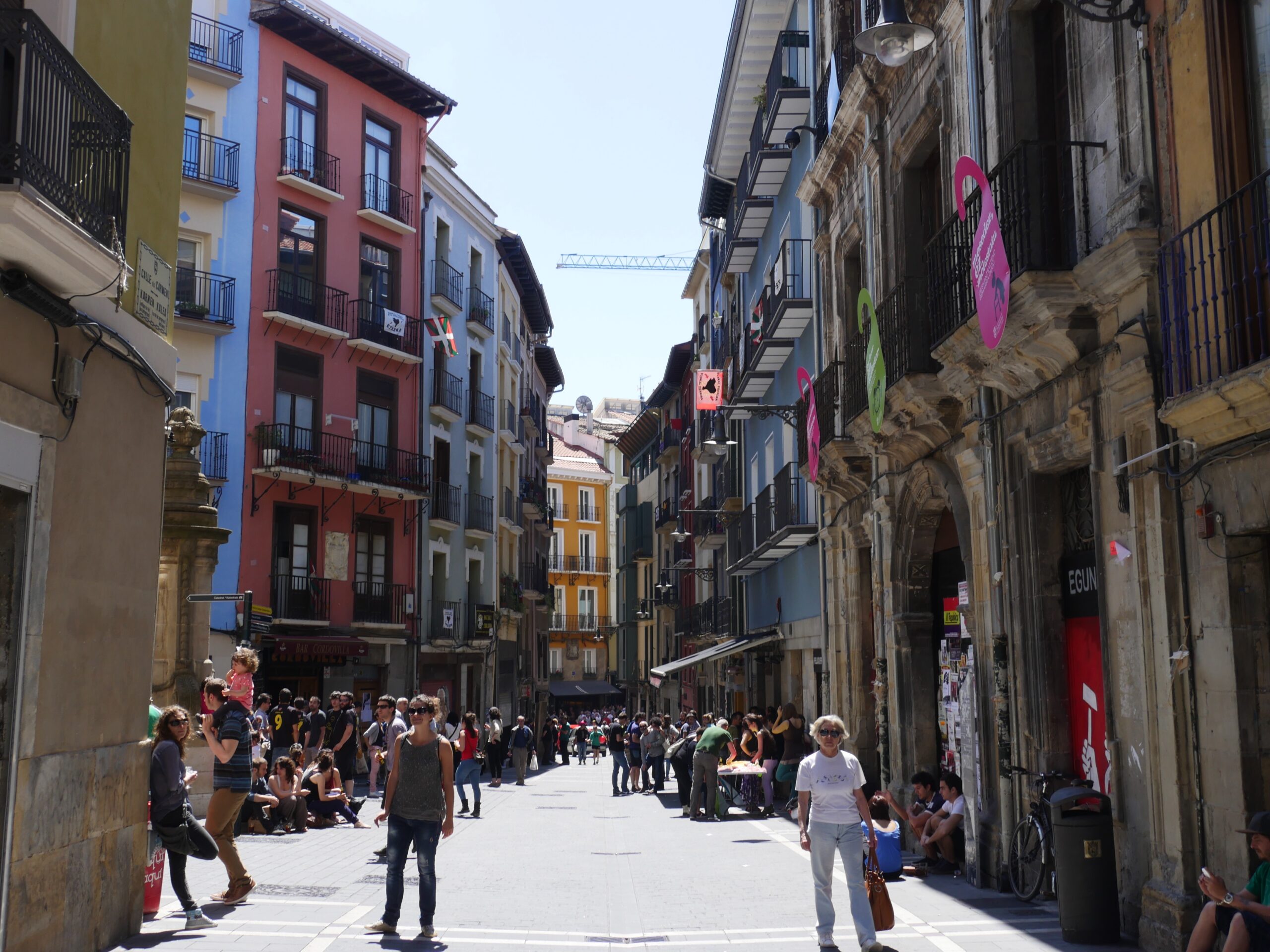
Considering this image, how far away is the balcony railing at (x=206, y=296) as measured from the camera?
1109 inches

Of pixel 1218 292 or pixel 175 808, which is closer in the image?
pixel 1218 292

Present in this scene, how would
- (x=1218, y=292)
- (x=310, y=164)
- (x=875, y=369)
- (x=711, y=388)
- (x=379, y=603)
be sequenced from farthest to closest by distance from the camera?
1. (x=379, y=603)
2. (x=711, y=388)
3. (x=310, y=164)
4. (x=875, y=369)
5. (x=1218, y=292)

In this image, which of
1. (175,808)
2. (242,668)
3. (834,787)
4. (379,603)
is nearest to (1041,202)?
(834,787)

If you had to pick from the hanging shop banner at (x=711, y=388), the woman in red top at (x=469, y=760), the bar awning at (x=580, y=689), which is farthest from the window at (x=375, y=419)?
the bar awning at (x=580, y=689)

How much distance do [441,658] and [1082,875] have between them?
27640 mm

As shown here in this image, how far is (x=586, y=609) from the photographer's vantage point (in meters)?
73.8

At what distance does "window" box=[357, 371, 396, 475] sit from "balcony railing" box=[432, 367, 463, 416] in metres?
2.05

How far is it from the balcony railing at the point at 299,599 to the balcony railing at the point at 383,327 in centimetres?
607

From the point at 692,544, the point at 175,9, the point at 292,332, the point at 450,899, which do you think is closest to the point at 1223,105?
the point at 175,9

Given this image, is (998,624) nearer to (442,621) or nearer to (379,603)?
(379,603)

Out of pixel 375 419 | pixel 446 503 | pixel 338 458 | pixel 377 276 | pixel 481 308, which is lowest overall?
pixel 446 503

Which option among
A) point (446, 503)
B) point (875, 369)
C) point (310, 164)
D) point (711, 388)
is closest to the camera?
point (875, 369)

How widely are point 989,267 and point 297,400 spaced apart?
22894mm

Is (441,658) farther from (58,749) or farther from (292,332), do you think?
(58,749)
